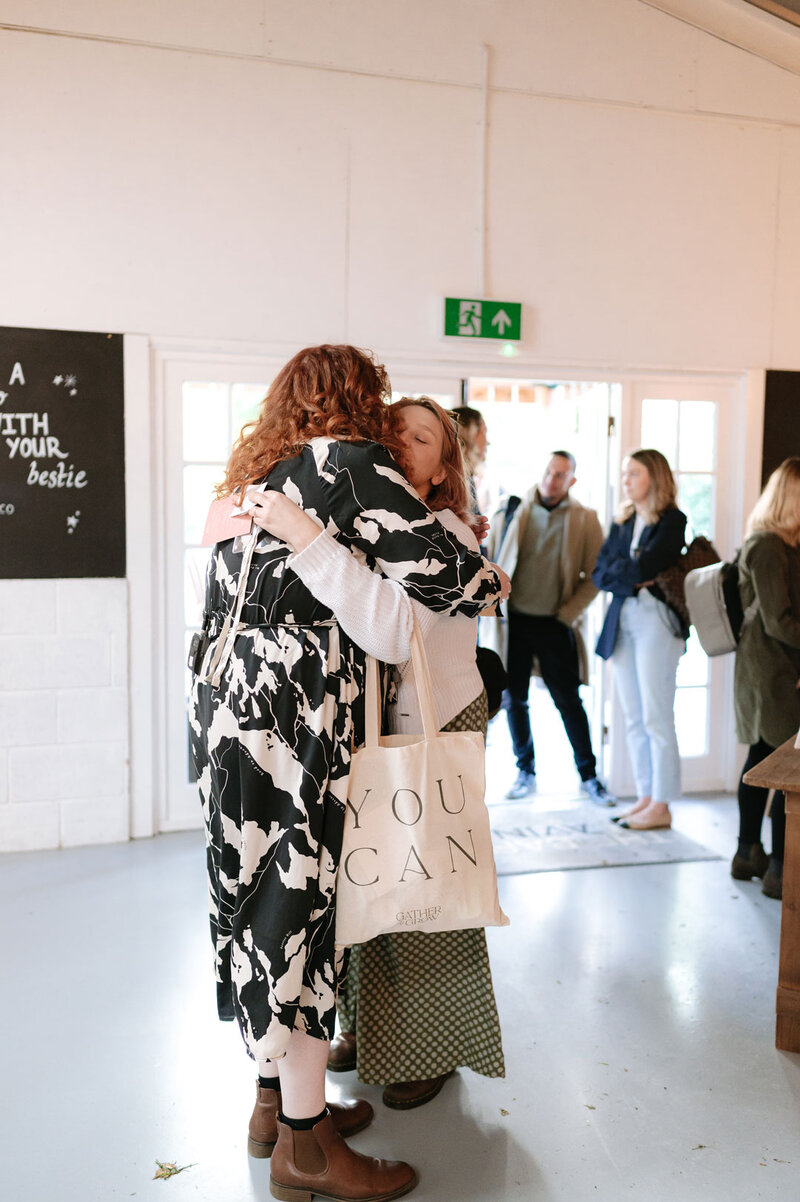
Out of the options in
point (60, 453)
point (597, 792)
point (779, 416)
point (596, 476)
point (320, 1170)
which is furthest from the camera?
point (596, 476)

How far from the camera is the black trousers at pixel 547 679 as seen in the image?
4664mm

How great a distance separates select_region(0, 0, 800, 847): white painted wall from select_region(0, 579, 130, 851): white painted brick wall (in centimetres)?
1

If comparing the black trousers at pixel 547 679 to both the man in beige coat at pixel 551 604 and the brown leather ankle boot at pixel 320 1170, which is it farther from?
the brown leather ankle boot at pixel 320 1170

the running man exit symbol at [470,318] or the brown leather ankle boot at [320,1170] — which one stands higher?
the running man exit symbol at [470,318]

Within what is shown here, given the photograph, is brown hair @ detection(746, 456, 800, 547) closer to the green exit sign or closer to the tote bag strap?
the green exit sign

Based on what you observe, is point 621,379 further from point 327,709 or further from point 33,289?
point 327,709

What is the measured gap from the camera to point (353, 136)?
13.4 ft

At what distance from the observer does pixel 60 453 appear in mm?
3885

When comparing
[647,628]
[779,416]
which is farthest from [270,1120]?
[779,416]

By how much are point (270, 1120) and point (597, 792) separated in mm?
2925

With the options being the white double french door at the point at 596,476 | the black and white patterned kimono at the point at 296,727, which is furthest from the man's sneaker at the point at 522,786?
the black and white patterned kimono at the point at 296,727

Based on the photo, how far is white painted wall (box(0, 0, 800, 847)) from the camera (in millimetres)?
3816

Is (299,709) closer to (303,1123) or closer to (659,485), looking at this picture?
(303,1123)

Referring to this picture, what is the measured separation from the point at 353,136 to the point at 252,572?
120 inches
